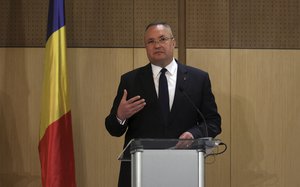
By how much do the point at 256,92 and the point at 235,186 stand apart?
2.73 ft

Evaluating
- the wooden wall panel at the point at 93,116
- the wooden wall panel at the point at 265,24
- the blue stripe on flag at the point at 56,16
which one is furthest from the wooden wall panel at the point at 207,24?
the blue stripe on flag at the point at 56,16

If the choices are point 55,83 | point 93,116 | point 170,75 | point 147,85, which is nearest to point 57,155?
point 55,83

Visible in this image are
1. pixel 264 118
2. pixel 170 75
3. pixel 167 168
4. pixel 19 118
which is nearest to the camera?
pixel 167 168

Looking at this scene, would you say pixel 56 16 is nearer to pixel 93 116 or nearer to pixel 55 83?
pixel 55 83

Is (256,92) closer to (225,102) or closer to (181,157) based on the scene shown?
(225,102)

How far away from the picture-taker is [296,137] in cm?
489

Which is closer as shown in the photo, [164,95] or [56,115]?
[164,95]

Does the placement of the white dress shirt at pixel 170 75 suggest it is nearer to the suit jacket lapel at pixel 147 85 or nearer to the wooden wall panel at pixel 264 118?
the suit jacket lapel at pixel 147 85

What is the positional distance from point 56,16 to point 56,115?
78cm

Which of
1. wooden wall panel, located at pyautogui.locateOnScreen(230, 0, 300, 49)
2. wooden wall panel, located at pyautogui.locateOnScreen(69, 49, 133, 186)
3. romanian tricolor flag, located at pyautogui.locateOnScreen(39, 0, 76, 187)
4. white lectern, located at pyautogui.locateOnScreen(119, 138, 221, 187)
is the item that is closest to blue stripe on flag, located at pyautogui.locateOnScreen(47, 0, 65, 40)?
romanian tricolor flag, located at pyautogui.locateOnScreen(39, 0, 76, 187)

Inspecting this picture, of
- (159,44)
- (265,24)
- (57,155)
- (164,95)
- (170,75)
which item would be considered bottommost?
(57,155)

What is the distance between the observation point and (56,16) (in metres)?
4.38

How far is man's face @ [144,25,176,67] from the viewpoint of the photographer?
3633 mm

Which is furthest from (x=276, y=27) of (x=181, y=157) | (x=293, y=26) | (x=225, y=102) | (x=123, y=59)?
(x=181, y=157)
